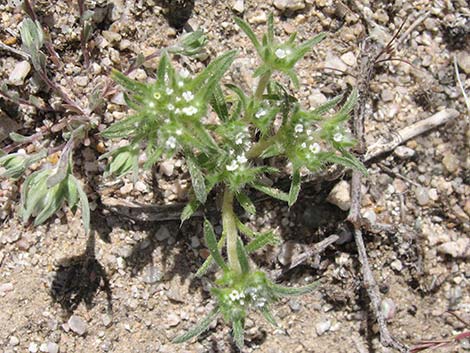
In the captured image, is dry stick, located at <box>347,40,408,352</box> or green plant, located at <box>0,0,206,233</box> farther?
dry stick, located at <box>347,40,408,352</box>

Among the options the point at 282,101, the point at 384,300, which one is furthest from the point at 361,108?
the point at 384,300

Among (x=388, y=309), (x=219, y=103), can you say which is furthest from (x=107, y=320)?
(x=388, y=309)

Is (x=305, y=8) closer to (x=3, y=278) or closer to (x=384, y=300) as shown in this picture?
(x=384, y=300)

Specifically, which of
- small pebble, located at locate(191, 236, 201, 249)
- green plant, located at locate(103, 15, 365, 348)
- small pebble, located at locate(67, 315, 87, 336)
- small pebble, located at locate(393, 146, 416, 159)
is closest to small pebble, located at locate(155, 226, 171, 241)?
small pebble, located at locate(191, 236, 201, 249)

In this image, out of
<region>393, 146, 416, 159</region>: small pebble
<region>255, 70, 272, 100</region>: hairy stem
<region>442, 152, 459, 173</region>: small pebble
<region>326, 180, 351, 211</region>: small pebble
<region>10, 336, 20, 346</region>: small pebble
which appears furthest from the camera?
<region>442, 152, 459, 173</region>: small pebble

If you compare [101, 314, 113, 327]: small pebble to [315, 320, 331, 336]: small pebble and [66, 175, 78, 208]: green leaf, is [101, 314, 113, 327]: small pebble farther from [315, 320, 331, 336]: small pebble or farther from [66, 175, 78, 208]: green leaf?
[315, 320, 331, 336]: small pebble

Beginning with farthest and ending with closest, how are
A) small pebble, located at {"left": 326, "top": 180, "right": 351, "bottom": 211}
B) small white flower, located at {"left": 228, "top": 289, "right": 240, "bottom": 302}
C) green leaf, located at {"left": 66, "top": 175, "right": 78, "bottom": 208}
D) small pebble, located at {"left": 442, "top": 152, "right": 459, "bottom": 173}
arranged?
1. small pebble, located at {"left": 442, "top": 152, "right": 459, "bottom": 173}
2. small pebble, located at {"left": 326, "top": 180, "right": 351, "bottom": 211}
3. green leaf, located at {"left": 66, "top": 175, "right": 78, "bottom": 208}
4. small white flower, located at {"left": 228, "top": 289, "right": 240, "bottom": 302}

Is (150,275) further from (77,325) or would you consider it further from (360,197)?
(360,197)
